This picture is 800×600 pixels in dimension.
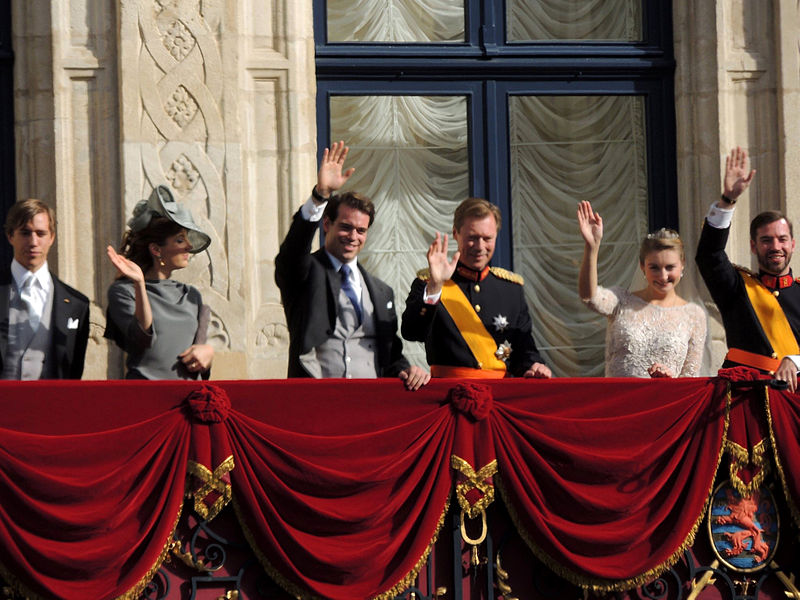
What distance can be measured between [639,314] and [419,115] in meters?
2.53

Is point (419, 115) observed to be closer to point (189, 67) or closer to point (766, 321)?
point (189, 67)

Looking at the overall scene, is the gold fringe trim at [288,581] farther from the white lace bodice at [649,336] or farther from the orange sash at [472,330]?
the white lace bodice at [649,336]

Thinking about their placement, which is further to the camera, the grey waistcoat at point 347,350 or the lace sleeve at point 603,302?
the lace sleeve at point 603,302

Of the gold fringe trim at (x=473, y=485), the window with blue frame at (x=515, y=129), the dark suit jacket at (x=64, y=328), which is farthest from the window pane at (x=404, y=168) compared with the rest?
the gold fringe trim at (x=473, y=485)

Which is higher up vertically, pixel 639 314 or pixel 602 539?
pixel 639 314

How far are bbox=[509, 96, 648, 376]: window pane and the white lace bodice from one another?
5.99ft

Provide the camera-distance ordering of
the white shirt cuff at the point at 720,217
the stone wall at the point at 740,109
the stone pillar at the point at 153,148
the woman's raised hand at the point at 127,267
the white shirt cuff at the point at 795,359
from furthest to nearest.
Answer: the stone wall at the point at 740,109
the stone pillar at the point at 153,148
the white shirt cuff at the point at 720,217
the white shirt cuff at the point at 795,359
the woman's raised hand at the point at 127,267

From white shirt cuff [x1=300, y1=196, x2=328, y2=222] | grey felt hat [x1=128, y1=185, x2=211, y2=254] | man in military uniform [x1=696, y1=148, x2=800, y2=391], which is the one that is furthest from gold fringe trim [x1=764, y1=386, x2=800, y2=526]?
grey felt hat [x1=128, y1=185, x2=211, y2=254]

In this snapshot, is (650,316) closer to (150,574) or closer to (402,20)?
(150,574)

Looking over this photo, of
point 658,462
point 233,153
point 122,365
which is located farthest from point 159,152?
point 658,462

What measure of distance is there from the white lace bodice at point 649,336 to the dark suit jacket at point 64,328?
244 centimetres

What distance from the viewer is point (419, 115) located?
9.07 metres

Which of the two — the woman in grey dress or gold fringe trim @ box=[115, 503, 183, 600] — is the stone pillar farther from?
gold fringe trim @ box=[115, 503, 183, 600]

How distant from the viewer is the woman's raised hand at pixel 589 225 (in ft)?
22.9
